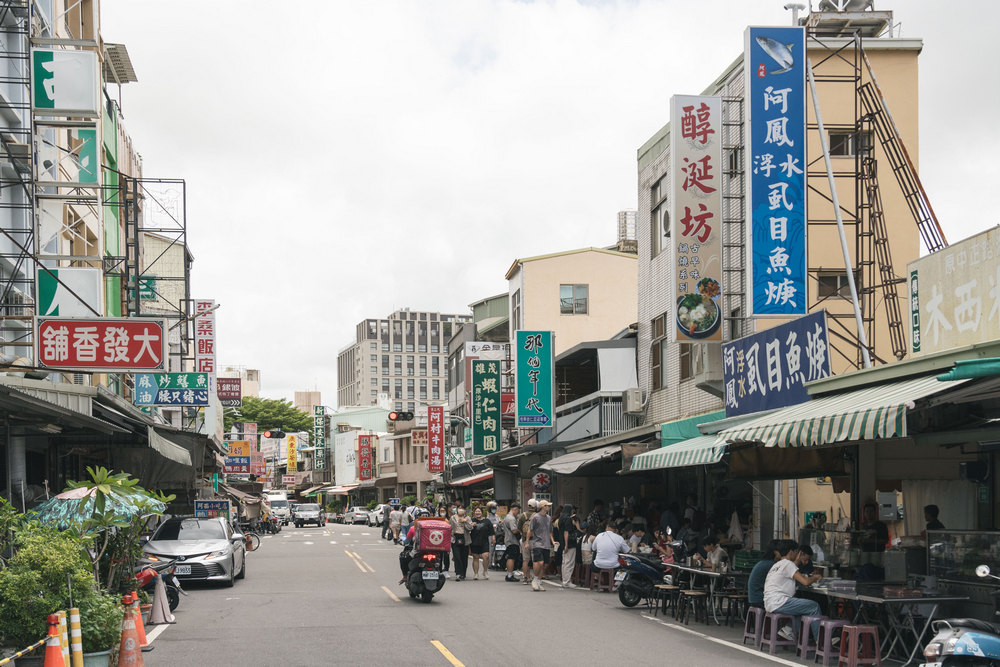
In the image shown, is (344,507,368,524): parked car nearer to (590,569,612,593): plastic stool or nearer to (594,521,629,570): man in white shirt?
(590,569,612,593): plastic stool

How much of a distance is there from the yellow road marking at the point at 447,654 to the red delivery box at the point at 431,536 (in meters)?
4.98

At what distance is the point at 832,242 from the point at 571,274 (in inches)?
963

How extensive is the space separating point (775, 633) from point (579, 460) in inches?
508

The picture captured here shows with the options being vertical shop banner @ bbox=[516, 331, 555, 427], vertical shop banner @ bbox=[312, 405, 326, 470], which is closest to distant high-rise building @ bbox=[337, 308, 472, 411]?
vertical shop banner @ bbox=[312, 405, 326, 470]

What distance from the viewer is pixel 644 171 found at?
30.2m

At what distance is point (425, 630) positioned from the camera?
1430 cm

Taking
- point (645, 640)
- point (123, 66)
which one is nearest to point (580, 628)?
point (645, 640)

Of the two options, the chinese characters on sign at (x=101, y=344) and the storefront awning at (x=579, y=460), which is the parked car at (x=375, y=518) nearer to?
the storefront awning at (x=579, y=460)

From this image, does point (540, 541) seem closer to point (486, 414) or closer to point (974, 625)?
point (974, 625)

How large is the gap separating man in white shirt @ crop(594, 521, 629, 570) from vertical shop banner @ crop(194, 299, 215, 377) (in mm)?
27252

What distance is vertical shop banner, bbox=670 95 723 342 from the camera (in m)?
21.4

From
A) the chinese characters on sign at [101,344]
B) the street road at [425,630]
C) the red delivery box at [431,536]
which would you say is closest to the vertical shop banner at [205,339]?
the street road at [425,630]

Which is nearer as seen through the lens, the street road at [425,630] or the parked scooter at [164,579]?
the street road at [425,630]

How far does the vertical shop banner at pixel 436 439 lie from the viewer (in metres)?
61.4
